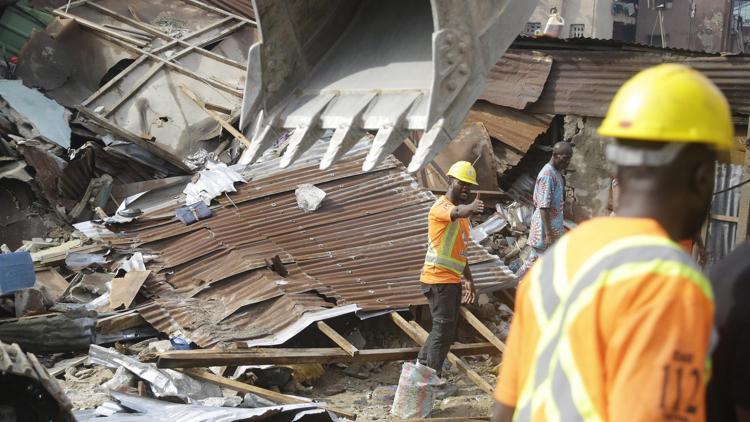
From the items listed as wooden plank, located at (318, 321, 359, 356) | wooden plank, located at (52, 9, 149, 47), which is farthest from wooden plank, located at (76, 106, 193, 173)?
wooden plank, located at (318, 321, 359, 356)

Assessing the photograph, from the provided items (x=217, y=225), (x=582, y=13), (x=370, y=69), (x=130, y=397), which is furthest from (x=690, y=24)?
(x=370, y=69)

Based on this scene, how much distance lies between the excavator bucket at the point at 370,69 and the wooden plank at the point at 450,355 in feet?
12.4

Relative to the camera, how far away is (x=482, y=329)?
25.4ft

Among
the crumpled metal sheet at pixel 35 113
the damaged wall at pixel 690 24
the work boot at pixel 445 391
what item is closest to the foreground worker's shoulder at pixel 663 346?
the work boot at pixel 445 391

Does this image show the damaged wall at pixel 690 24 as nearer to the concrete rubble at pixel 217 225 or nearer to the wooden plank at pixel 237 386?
the concrete rubble at pixel 217 225

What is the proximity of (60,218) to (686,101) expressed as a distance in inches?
426

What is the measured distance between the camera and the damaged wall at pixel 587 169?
1132cm

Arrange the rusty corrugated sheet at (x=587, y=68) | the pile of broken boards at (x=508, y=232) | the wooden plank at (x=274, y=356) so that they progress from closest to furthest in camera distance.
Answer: the wooden plank at (x=274, y=356) → the rusty corrugated sheet at (x=587, y=68) → the pile of broken boards at (x=508, y=232)

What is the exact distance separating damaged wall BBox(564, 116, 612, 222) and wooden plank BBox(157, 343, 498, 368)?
4.45 meters

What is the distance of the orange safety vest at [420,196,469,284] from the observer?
6.80 m

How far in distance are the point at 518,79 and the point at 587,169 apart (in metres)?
1.55

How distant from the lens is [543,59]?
38.7 feet

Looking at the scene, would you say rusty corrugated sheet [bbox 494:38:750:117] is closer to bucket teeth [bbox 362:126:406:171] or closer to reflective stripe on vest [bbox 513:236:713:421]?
Answer: bucket teeth [bbox 362:126:406:171]

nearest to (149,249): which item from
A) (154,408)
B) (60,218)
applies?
(60,218)
